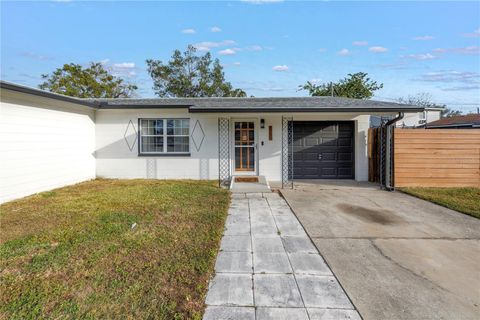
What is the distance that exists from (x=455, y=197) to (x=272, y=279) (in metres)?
6.73

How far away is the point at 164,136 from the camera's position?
10.0 m

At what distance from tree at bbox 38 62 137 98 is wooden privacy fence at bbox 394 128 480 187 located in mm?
28006

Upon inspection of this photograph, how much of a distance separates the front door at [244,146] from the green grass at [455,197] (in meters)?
4.92

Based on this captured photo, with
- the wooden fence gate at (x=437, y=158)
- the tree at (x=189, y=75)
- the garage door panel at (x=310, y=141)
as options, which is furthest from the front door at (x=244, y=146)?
the tree at (x=189, y=75)

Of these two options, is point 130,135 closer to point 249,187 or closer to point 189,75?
point 249,187

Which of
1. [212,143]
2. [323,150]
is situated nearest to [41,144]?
[212,143]

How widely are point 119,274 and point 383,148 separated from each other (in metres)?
8.47

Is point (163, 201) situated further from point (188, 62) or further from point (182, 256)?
point (188, 62)

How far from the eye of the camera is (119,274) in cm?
303

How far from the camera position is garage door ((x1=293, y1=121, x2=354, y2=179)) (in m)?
10.2

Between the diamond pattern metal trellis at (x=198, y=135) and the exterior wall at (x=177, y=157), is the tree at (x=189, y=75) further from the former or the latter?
the diamond pattern metal trellis at (x=198, y=135)

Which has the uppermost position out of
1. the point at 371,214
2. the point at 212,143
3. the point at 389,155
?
the point at 212,143

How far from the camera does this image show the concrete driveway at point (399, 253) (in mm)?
2588

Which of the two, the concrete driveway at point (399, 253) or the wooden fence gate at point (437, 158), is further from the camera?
the wooden fence gate at point (437, 158)
